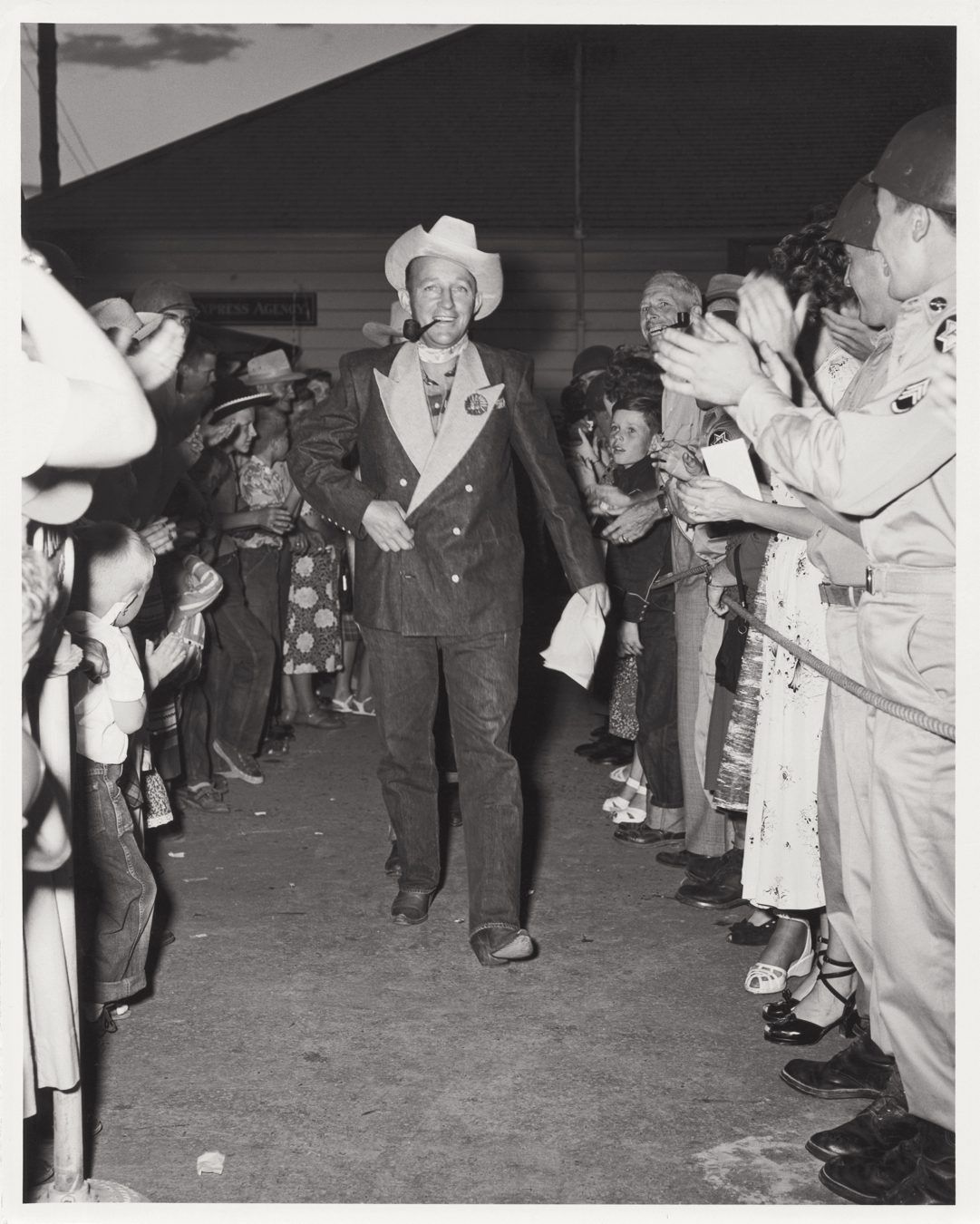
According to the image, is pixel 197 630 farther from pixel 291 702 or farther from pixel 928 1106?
pixel 291 702

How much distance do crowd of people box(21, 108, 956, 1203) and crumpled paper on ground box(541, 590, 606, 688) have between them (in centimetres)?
5

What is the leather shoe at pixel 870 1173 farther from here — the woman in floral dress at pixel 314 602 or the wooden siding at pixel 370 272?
the wooden siding at pixel 370 272

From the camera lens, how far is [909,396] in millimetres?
2547

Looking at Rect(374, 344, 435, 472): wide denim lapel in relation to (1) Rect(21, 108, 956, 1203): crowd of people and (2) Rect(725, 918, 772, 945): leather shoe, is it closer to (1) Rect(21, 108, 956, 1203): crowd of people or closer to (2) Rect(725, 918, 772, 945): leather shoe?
(1) Rect(21, 108, 956, 1203): crowd of people

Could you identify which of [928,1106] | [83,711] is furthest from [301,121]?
[928,1106]

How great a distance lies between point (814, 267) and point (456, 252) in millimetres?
1314

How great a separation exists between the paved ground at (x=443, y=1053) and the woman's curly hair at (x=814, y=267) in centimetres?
210

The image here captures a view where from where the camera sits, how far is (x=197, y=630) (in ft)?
14.6

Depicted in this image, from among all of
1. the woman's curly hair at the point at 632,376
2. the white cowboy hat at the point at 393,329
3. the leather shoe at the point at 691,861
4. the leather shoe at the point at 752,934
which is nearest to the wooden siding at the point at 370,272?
the woman's curly hair at the point at 632,376

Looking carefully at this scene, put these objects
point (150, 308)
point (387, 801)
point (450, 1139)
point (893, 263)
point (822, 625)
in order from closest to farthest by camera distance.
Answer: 1. point (893, 263)
2. point (450, 1139)
3. point (822, 625)
4. point (387, 801)
5. point (150, 308)

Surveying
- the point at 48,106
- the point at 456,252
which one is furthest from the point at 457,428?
the point at 48,106

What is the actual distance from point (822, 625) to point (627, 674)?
2720 millimetres

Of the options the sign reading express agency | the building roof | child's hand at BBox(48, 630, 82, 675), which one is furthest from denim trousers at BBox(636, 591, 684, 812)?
the sign reading express agency

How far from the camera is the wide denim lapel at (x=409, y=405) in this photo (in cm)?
446
